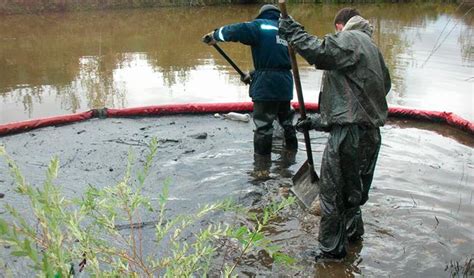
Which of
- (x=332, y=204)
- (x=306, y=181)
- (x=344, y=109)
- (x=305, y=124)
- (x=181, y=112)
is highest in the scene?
(x=344, y=109)

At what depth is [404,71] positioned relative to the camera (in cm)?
1058

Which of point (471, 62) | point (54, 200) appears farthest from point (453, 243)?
point (471, 62)

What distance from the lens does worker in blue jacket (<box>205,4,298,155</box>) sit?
17.3 feet

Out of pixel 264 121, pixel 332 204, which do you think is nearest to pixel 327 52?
pixel 332 204

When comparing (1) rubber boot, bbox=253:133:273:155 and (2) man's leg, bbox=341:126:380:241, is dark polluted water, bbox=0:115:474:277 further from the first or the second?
(2) man's leg, bbox=341:126:380:241

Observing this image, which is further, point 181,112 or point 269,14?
point 181,112

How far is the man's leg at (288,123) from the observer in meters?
5.99

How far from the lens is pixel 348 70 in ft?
11.1

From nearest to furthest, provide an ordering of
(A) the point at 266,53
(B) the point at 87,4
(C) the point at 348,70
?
1. (C) the point at 348,70
2. (A) the point at 266,53
3. (B) the point at 87,4

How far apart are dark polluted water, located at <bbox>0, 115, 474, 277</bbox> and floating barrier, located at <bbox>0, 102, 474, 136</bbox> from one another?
0.47ft

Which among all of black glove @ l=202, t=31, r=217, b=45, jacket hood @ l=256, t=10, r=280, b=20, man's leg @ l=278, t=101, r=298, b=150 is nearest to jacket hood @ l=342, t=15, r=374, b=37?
jacket hood @ l=256, t=10, r=280, b=20

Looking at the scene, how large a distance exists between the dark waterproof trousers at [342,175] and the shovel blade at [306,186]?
79 centimetres

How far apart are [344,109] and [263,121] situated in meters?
2.27

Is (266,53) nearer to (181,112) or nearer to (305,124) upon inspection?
(305,124)
